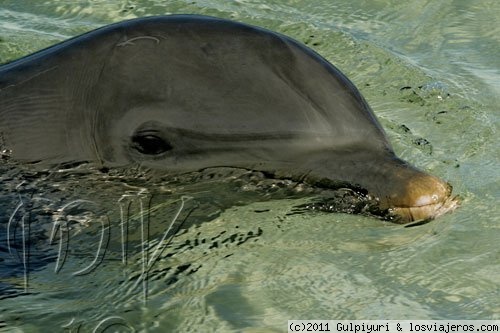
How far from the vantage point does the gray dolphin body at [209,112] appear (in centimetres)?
580

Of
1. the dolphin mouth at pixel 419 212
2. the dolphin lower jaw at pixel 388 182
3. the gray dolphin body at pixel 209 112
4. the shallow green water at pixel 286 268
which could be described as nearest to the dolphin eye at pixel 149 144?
the gray dolphin body at pixel 209 112

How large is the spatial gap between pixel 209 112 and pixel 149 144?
39 cm

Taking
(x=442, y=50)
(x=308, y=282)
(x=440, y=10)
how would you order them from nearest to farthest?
(x=308, y=282) → (x=442, y=50) → (x=440, y=10)

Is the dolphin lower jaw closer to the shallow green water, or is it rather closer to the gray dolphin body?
the gray dolphin body

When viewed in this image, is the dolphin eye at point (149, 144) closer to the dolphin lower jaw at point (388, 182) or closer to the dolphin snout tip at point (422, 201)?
the dolphin lower jaw at point (388, 182)

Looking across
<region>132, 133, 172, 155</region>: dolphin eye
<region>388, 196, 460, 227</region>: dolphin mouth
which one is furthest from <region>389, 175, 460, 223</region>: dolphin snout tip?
<region>132, 133, 172, 155</region>: dolphin eye

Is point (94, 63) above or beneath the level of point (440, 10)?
→ above

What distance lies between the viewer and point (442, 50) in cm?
976

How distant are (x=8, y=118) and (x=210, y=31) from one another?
3.93 ft

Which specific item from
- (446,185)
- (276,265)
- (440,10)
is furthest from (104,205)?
(440,10)

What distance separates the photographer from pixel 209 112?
5.82 meters

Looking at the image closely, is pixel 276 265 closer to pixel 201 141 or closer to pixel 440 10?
pixel 201 141

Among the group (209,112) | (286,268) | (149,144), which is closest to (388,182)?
(286,268)

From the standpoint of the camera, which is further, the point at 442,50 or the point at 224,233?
the point at 442,50
